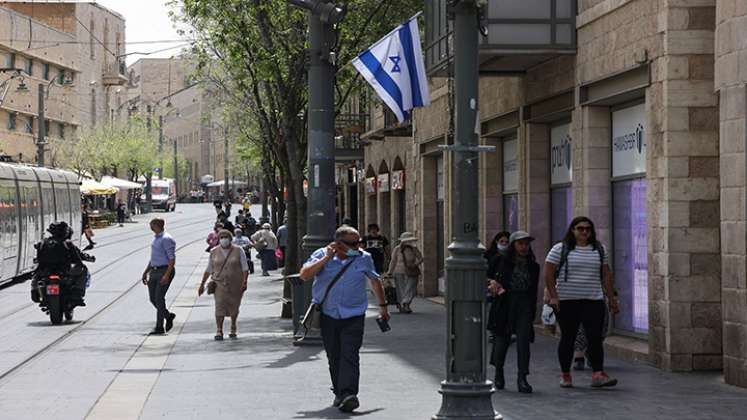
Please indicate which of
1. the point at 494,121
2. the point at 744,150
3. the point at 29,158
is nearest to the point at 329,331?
the point at 744,150

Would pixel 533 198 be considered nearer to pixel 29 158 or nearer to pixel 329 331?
pixel 329 331

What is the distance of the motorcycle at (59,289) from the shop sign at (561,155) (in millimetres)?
7716

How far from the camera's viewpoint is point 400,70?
14938 millimetres

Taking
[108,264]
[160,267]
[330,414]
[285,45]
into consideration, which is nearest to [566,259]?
[330,414]

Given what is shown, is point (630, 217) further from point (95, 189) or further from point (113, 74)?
point (113, 74)

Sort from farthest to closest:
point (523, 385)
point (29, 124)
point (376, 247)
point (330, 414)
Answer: point (29, 124), point (376, 247), point (523, 385), point (330, 414)

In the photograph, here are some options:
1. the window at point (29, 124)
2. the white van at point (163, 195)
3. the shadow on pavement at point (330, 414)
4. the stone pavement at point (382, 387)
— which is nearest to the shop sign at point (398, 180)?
the stone pavement at point (382, 387)

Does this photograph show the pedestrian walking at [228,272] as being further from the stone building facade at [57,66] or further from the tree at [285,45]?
the stone building facade at [57,66]

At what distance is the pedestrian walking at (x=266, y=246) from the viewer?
39406mm

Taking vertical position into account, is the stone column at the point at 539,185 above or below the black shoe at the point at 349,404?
above

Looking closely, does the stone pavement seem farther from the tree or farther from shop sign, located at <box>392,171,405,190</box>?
shop sign, located at <box>392,171,405,190</box>

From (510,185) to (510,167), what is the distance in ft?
0.99

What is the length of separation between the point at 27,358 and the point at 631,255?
24.5 ft

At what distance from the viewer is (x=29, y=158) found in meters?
81.3
